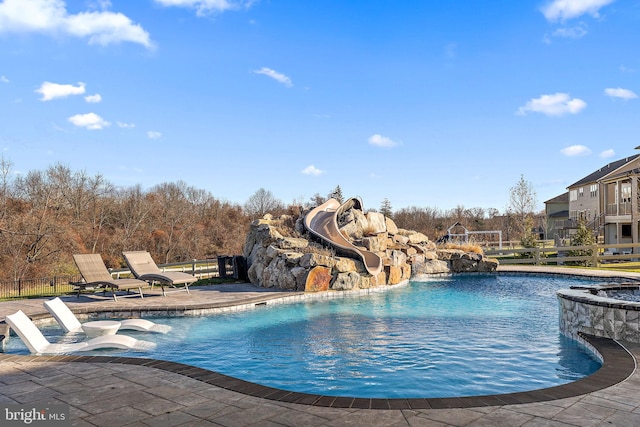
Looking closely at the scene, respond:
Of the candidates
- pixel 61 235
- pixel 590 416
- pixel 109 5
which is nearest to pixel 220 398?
pixel 590 416

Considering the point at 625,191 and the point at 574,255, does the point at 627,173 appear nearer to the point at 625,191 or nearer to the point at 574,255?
the point at 625,191

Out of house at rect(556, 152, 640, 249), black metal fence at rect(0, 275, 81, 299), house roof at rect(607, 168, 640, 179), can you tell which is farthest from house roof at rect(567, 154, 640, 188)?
black metal fence at rect(0, 275, 81, 299)

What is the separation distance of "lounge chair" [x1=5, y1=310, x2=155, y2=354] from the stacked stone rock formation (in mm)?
7128

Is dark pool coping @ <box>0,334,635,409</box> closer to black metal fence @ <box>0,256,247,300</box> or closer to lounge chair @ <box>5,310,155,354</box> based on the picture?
lounge chair @ <box>5,310,155,354</box>

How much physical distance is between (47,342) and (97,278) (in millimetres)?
5694

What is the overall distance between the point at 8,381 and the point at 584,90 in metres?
18.5

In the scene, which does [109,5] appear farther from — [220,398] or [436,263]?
[436,263]

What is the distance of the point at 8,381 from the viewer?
512 centimetres

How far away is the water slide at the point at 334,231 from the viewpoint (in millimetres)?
16328

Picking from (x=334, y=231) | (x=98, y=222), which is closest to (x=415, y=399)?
(x=334, y=231)

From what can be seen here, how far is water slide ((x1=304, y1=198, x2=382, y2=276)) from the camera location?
643 inches

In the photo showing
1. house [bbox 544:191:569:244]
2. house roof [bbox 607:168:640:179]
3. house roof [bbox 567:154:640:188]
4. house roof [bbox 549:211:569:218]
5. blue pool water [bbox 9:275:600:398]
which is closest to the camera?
blue pool water [bbox 9:275:600:398]

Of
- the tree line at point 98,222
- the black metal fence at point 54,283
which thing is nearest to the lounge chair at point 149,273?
the black metal fence at point 54,283

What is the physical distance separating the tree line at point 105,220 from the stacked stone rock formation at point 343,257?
2.65 meters
